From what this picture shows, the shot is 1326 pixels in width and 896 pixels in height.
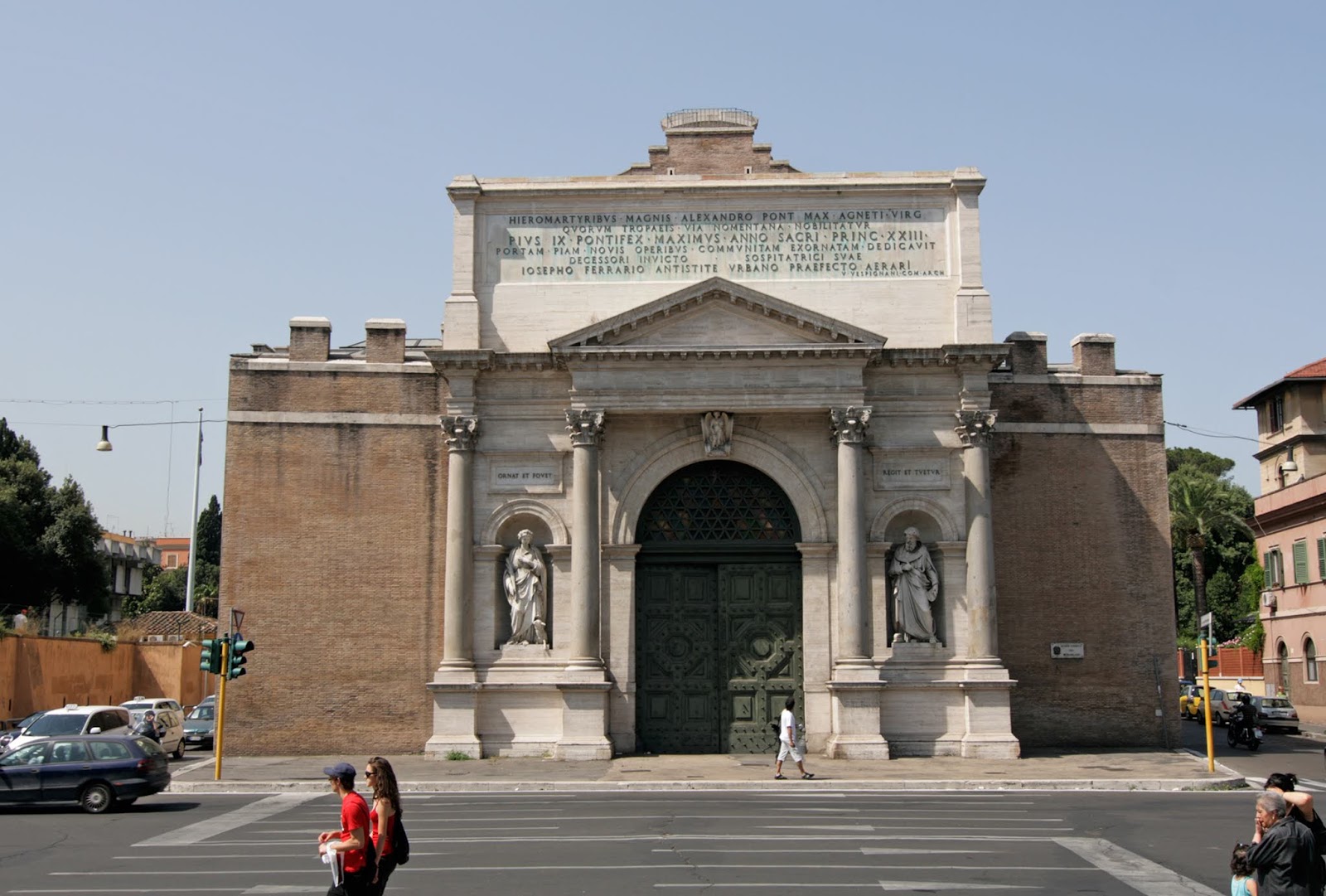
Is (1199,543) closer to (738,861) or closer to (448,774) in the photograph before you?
(448,774)

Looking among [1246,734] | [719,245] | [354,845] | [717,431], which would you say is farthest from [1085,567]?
[354,845]

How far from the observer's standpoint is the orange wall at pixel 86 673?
40156mm

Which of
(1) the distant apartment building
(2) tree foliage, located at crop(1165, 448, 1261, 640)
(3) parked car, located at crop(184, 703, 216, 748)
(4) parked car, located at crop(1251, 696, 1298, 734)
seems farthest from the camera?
(1) the distant apartment building

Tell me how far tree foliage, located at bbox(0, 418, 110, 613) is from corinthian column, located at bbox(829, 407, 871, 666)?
4073 centimetres

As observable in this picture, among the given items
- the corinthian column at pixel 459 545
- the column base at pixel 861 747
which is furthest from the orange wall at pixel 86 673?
the column base at pixel 861 747

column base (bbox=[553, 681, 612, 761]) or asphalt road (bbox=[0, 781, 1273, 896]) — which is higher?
column base (bbox=[553, 681, 612, 761])

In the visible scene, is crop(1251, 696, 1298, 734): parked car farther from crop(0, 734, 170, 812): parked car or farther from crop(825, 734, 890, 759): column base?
crop(0, 734, 170, 812): parked car

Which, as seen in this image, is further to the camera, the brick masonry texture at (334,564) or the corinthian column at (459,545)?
the brick masonry texture at (334,564)

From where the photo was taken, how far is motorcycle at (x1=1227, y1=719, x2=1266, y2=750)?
34.3 m

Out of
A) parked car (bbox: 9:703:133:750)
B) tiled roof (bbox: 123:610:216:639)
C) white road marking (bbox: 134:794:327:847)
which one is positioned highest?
tiled roof (bbox: 123:610:216:639)

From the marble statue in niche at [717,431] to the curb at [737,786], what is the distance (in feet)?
25.8

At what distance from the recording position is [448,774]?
25.7m

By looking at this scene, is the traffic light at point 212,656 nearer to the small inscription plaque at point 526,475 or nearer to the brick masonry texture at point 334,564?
the brick masonry texture at point 334,564

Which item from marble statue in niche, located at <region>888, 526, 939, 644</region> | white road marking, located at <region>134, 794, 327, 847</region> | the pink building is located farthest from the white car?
the pink building
